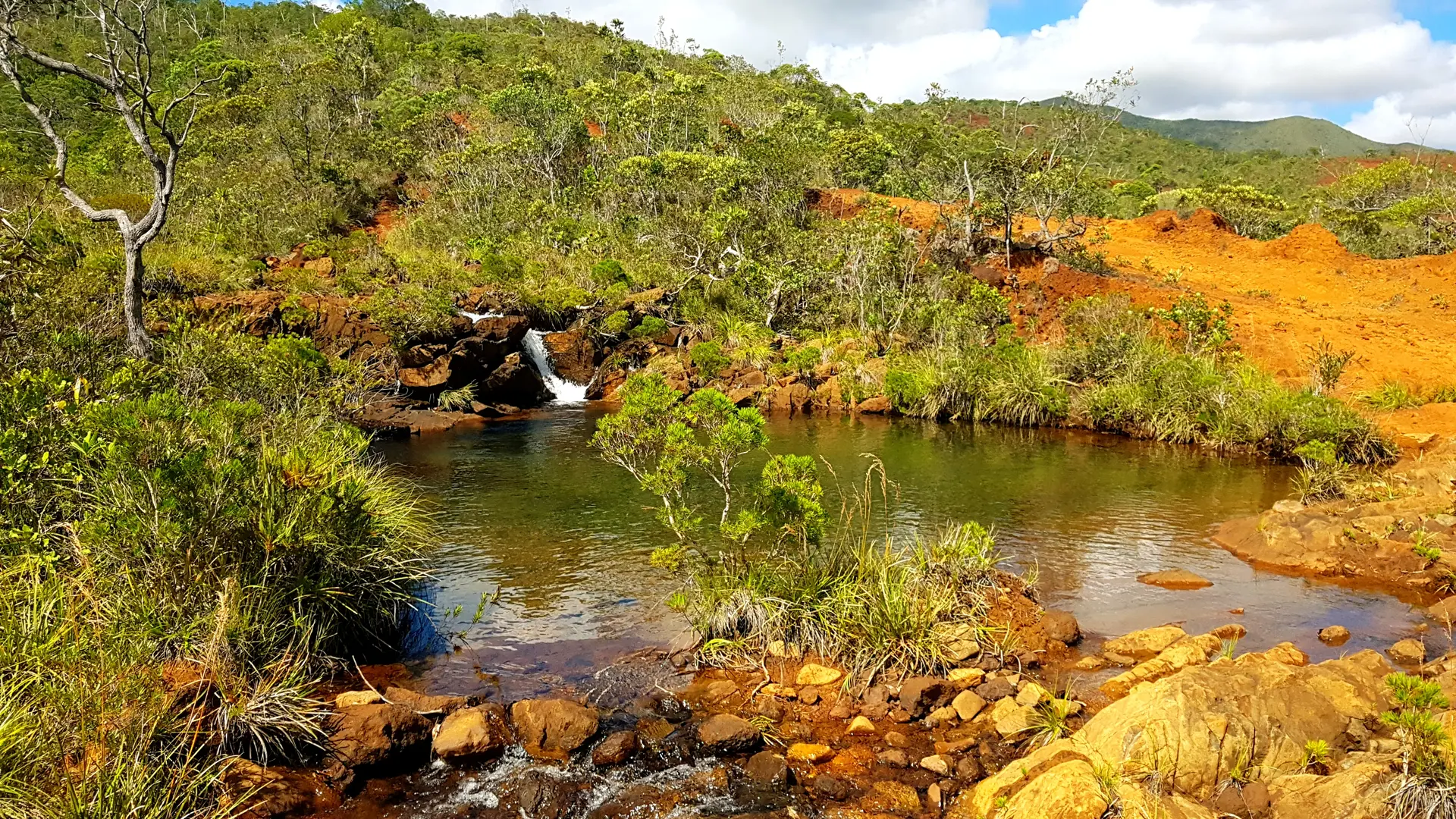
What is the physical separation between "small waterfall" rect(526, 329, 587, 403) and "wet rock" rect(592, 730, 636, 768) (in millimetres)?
23248

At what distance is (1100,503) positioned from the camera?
15.2 metres

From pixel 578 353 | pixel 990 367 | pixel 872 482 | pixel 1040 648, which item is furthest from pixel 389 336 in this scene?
pixel 1040 648

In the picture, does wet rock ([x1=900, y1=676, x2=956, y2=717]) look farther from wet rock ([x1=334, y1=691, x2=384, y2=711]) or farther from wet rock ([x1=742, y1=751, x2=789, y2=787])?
wet rock ([x1=334, y1=691, x2=384, y2=711])

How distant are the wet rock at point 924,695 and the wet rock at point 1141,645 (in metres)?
2.16

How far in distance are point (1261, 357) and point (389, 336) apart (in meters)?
26.4

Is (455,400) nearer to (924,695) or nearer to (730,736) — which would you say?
(730,736)

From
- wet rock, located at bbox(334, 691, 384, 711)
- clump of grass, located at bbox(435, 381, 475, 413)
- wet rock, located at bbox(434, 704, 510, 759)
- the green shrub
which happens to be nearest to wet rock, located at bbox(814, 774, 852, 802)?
wet rock, located at bbox(434, 704, 510, 759)

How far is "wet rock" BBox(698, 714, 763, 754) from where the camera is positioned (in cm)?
683

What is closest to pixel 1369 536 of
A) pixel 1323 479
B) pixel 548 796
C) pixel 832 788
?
pixel 1323 479

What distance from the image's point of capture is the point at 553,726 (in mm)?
6926

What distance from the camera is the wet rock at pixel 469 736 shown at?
21.9 ft

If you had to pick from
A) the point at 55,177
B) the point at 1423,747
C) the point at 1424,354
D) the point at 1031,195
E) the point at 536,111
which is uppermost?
the point at 536,111

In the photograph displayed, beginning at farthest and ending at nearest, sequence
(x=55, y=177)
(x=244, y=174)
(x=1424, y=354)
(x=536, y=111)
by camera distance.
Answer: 1. (x=536, y=111)
2. (x=244, y=174)
3. (x=1424, y=354)
4. (x=55, y=177)

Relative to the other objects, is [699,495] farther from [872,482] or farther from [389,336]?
[389,336]
